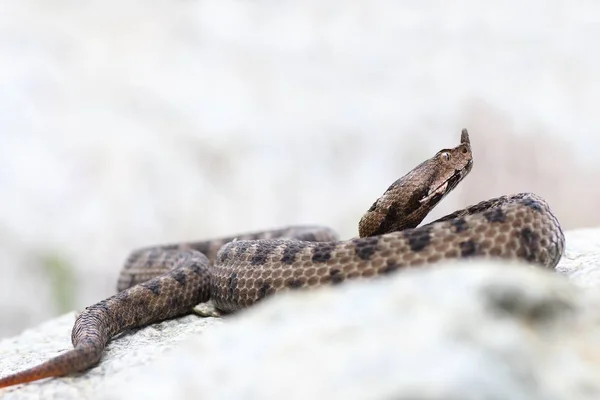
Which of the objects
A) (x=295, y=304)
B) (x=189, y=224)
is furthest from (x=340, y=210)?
(x=295, y=304)

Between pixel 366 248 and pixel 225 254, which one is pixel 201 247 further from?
pixel 366 248

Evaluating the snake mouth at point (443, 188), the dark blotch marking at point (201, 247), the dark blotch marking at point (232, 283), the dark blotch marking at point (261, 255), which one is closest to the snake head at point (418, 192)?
the snake mouth at point (443, 188)

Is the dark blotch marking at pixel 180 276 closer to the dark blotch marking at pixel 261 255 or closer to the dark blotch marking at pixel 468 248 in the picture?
Result: the dark blotch marking at pixel 261 255

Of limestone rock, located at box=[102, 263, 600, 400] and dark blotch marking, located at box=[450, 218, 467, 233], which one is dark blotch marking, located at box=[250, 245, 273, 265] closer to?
dark blotch marking, located at box=[450, 218, 467, 233]

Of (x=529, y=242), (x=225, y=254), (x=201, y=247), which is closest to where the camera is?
(x=529, y=242)

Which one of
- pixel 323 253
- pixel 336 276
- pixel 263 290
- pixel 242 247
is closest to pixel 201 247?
pixel 242 247

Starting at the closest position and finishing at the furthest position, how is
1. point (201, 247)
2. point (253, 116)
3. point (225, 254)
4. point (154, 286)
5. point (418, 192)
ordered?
point (418, 192), point (225, 254), point (154, 286), point (201, 247), point (253, 116)

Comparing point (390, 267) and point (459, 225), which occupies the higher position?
point (459, 225)
